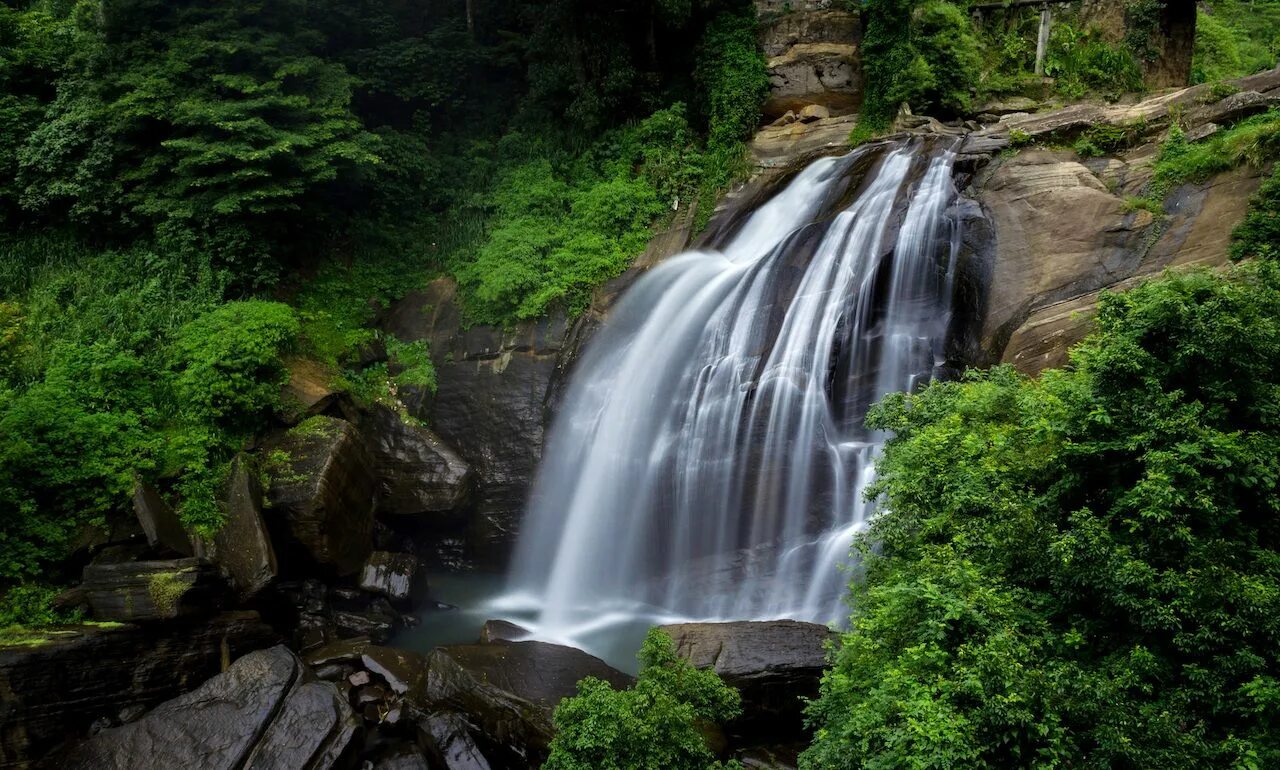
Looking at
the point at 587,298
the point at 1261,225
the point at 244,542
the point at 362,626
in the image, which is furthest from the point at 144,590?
the point at 1261,225

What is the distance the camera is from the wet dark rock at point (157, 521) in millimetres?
10500

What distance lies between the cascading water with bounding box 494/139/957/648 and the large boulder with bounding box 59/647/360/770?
3496mm

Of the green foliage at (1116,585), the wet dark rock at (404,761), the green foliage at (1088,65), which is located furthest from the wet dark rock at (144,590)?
the green foliage at (1088,65)

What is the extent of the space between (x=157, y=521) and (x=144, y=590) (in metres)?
1.07

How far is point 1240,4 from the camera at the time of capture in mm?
24672

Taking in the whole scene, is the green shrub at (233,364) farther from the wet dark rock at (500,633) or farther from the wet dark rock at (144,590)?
the wet dark rock at (500,633)

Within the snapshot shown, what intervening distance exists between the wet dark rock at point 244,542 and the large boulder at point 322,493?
1.24ft

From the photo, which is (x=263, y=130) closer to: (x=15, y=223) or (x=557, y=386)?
(x=15, y=223)

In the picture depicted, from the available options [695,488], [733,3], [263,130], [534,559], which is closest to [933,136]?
[733,3]

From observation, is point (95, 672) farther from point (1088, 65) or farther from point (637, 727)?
point (1088, 65)

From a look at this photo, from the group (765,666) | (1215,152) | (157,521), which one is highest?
(1215,152)

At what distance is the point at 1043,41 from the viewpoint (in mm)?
16250

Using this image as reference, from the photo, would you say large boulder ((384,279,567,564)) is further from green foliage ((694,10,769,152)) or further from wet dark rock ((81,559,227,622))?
green foliage ((694,10,769,152))

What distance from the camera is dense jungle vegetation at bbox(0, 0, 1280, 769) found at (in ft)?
16.6
